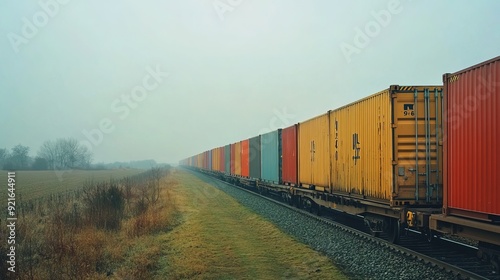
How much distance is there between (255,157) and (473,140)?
20.9m

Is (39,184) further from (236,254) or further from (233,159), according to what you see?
(236,254)

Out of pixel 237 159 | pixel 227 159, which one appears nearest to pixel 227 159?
pixel 227 159

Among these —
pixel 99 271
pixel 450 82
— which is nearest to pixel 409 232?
pixel 450 82

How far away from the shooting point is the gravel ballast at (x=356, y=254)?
7.17m

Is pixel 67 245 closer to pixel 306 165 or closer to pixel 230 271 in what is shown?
pixel 230 271

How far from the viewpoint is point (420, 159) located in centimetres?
884

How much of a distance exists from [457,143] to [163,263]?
691cm

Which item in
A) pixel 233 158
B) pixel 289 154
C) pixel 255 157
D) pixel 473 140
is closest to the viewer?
pixel 473 140

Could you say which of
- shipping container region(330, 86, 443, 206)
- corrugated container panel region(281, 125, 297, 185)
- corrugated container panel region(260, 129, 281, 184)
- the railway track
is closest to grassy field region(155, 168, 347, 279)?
the railway track

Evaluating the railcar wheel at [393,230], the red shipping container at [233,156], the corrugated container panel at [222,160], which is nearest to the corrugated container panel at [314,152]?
the railcar wheel at [393,230]

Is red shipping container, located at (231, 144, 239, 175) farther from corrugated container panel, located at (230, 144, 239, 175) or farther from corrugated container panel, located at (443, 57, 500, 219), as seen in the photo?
corrugated container panel, located at (443, 57, 500, 219)

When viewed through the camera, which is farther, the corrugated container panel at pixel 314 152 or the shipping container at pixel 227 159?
the shipping container at pixel 227 159

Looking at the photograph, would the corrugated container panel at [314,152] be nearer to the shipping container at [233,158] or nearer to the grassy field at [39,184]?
the grassy field at [39,184]

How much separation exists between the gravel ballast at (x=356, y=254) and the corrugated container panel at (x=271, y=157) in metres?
7.22
